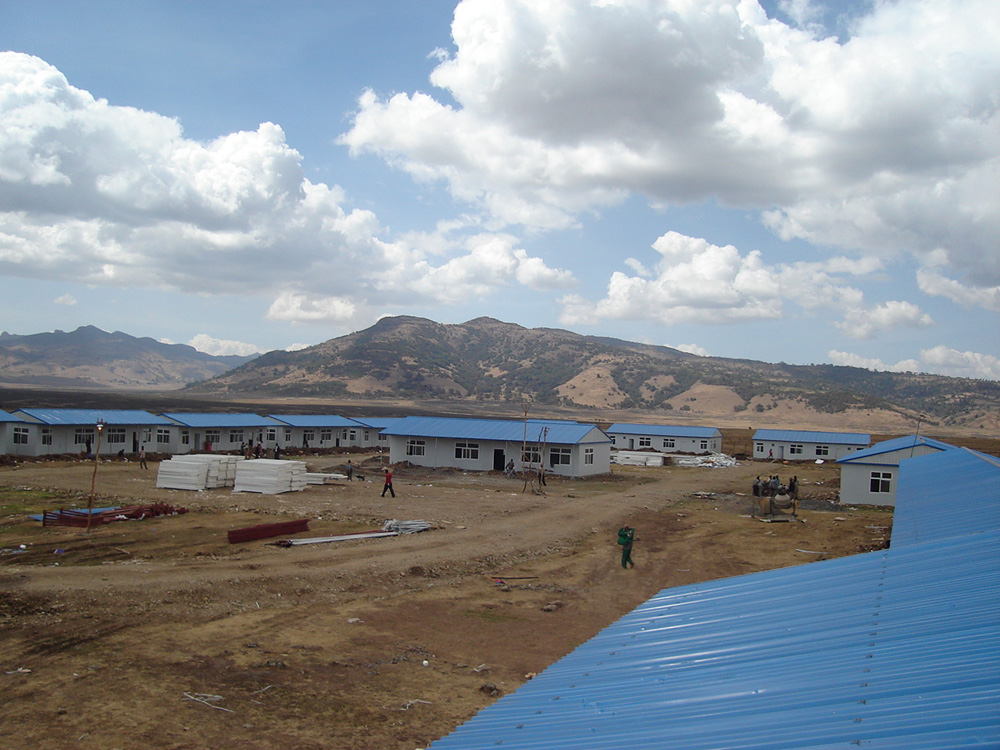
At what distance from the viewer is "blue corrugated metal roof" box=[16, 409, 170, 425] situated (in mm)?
51938

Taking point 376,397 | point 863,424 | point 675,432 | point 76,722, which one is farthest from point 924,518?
point 376,397

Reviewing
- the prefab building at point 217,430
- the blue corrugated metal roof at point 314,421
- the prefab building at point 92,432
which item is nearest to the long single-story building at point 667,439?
the blue corrugated metal roof at point 314,421

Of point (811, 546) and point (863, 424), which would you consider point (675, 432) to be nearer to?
point (811, 546)

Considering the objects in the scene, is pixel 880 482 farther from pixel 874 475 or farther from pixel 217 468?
pixel 217 468

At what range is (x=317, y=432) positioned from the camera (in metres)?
70.4

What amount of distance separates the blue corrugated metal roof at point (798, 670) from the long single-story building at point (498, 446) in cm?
3931

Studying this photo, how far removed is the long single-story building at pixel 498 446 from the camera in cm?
5097

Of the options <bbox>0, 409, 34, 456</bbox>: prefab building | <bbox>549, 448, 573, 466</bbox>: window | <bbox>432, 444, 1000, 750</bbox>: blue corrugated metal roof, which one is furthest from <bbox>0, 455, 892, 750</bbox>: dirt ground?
<bbox>0, 409, 34, 456</bbox>: prefab building

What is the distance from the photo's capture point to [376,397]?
590 ft

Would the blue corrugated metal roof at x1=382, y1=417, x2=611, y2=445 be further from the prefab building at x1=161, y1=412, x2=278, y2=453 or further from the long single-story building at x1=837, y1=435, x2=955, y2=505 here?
the long single-story building at x1=837, y1=435, x2=955, y2=505

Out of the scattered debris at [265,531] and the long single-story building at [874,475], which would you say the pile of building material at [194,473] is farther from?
the long single-story building at [874,475]

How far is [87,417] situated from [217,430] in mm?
11115

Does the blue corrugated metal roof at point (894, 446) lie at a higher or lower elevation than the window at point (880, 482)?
higher

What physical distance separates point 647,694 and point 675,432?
244 feet
